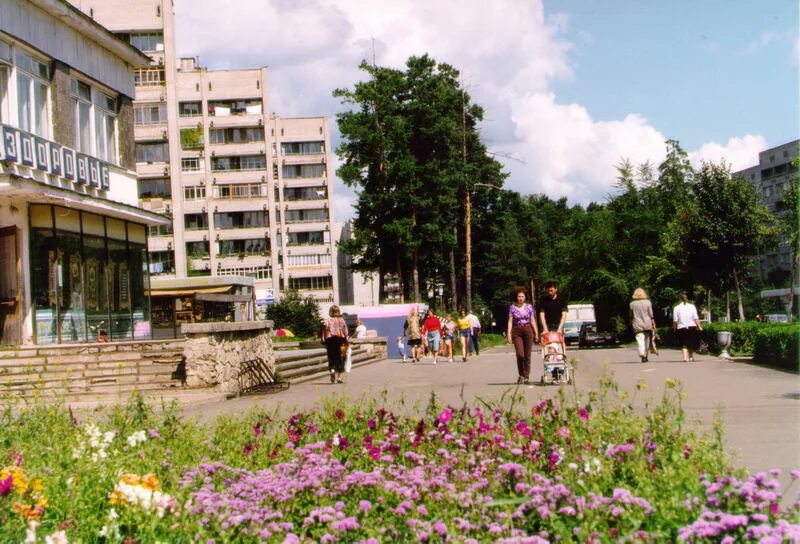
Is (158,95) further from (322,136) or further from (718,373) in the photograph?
(718,373)

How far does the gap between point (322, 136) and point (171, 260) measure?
25.5 metres

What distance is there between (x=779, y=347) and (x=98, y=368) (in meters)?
13.6

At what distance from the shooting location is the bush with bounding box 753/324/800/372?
19436 mm

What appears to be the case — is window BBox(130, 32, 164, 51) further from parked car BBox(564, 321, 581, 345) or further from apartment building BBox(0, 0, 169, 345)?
apartment building BBox(0, 0, 169, 345)

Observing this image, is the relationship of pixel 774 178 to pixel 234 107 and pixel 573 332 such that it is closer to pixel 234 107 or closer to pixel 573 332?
pixel 234 107

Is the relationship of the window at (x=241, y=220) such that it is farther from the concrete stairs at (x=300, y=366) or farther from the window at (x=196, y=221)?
the concrete stairs at (x=300, y=366)

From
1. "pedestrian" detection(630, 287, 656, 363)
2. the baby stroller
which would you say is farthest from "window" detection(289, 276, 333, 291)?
the baby stroller

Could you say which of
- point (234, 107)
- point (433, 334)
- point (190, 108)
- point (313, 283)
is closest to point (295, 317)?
point (234, 107)

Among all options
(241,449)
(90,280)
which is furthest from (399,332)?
(241,449)

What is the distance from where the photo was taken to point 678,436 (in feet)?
20.1

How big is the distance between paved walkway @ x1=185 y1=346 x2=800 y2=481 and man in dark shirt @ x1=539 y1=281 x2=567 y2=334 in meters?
1.10

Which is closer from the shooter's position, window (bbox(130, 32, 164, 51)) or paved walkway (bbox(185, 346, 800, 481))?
paved walkway (bbox(185, 346, 800, 481))

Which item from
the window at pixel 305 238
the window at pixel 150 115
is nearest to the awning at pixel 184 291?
the window at pixel 150 115

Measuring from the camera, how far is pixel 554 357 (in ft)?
56.1
